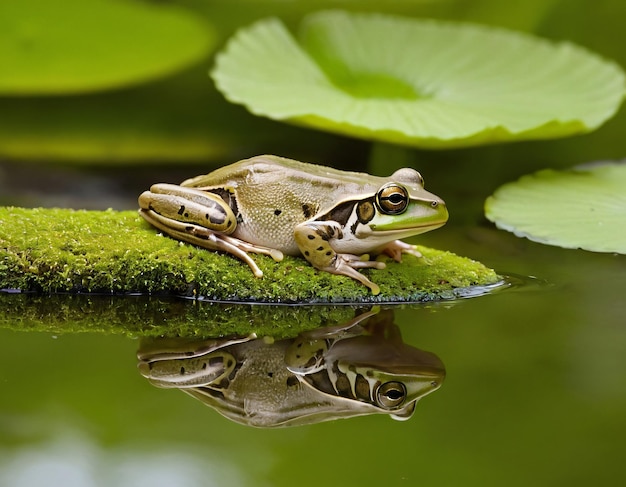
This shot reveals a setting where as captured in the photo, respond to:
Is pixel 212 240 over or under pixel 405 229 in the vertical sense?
under

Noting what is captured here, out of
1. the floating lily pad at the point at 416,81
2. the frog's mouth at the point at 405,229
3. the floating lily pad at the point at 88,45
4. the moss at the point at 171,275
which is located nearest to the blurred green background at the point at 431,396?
the moss at the point at 171,275

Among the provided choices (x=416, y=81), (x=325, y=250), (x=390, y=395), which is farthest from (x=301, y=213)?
(x=416, y=81)

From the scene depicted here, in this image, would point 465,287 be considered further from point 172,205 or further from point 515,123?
point 515,123

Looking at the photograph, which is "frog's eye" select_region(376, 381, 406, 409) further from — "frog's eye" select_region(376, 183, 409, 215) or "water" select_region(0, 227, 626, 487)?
"frog's eye" select_region(376, 183, 409, 215)

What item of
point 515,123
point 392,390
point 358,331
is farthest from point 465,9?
point 392,390

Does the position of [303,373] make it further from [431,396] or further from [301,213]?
[301,213]

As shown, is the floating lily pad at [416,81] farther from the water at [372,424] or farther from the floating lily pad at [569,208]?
the water at [372,424]

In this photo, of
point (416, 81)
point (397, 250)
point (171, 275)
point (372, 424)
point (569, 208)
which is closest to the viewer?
point (372, 424)
